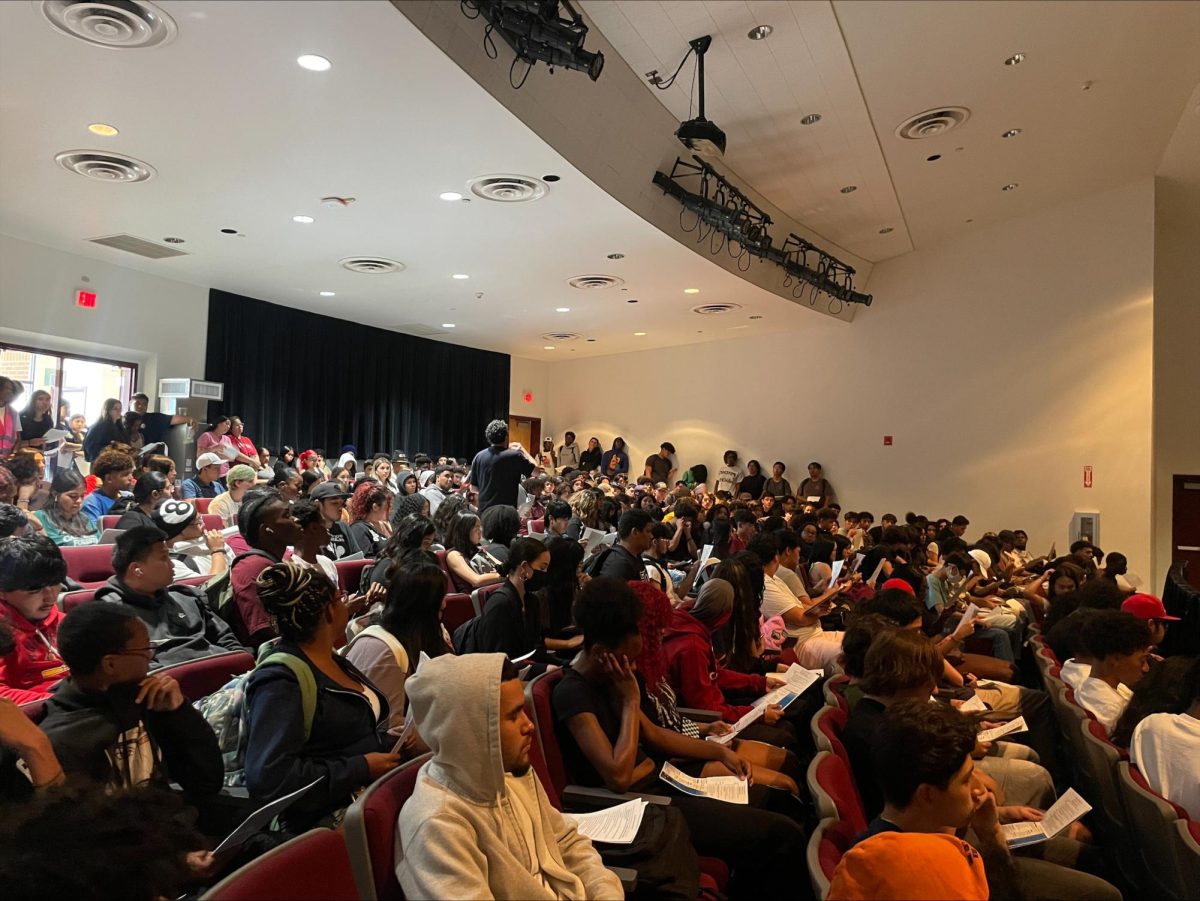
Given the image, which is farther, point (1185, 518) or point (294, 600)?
point (1185, 518)

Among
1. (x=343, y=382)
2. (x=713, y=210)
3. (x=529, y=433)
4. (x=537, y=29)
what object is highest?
(x=713, y=210)

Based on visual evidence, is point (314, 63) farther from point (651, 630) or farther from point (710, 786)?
point (710, 786)

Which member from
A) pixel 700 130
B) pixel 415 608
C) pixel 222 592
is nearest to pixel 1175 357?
pixel 700 130

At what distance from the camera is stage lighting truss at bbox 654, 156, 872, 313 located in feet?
24.0

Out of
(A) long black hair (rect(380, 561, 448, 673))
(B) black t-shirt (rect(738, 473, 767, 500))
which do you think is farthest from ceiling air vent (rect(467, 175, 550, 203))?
(B) black t-shirt (rect(738, 473, 767, 500))

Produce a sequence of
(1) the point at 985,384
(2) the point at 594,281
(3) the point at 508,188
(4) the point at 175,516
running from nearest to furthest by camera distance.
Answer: (4) the point at 175,516 → (3) the point at 508,188 → (2) the point at 594,281 → (1) the point at 985,384

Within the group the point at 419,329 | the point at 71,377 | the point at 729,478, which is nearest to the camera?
the point at 71,377

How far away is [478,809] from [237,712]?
864 millimetres

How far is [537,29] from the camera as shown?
4246 mm

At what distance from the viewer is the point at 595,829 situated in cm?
204

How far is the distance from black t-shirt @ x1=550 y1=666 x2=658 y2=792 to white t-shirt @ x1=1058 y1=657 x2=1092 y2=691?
2.00 metres

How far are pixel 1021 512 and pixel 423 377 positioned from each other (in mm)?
9738

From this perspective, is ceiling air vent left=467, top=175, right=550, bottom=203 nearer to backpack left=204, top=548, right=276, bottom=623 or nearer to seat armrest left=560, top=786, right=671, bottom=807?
backpack left=204, top=548, right=276, bottom=623

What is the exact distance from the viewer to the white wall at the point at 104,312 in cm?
814
